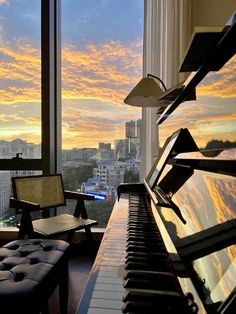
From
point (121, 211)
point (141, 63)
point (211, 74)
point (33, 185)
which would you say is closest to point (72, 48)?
point (141, 63)

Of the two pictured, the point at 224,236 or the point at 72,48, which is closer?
the point at 224,236

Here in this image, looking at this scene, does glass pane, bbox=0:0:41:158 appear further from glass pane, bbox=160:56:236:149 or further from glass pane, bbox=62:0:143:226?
glass pane, bbox=160:56:236:149

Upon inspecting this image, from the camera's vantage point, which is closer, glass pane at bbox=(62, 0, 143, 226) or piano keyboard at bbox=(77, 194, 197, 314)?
piano keyboard at bbox=(77, 194, 197, 314)

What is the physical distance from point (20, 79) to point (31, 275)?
2314 millimetres

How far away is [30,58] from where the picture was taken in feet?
10.0

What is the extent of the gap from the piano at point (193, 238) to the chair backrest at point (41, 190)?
1.78 metres

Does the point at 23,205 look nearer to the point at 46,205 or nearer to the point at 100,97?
the point at 46,205

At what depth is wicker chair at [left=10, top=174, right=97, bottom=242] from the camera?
2221 millimetres

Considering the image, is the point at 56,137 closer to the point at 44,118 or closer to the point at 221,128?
the point at 44,118

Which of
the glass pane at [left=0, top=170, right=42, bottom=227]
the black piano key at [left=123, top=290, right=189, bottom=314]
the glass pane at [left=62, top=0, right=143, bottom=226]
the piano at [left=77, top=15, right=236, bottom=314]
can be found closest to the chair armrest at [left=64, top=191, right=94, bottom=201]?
the glass pane at [left=62, top=0, right=143, bottom=226]

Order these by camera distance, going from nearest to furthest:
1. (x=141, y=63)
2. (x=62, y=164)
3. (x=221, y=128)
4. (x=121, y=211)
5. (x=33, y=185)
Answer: (x=221, y=128) < (x=121, y=211) < (x=33, y=185) < (x=141, y=63) < (x=62, y=164)

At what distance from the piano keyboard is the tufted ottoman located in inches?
19.5

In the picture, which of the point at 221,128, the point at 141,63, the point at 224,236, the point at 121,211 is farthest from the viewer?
the point at 141,63

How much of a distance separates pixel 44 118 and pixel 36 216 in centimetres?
105
